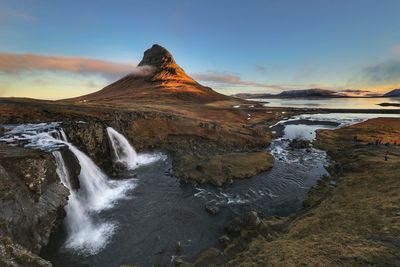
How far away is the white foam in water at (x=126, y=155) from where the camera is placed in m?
40.5

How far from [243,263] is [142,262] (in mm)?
7564

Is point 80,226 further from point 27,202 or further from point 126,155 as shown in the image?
point 126,155

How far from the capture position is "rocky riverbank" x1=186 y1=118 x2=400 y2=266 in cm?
1314

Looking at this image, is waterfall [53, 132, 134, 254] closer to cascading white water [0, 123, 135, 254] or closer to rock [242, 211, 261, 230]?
cascading white water [0, 123, 135, 254]

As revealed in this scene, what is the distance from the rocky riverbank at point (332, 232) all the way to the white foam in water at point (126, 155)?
23.8 m

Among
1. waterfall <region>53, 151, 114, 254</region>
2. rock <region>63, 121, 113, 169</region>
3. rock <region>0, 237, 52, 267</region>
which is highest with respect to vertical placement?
rock <region>63, 121, 113, 169</region>

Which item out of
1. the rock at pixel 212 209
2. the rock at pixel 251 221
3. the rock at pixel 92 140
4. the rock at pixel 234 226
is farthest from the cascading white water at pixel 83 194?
the rock at pixel 251 221

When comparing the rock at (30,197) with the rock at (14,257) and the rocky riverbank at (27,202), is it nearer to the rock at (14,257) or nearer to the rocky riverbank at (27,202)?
the rocky riverbank at (27,202)

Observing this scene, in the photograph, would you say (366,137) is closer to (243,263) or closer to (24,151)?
(243,263)

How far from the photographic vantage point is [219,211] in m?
24.9

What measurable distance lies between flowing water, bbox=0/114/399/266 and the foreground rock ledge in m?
1.39

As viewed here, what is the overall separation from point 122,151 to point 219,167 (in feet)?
58.6

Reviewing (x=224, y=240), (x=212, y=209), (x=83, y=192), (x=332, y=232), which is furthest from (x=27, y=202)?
(x=332, y=232)

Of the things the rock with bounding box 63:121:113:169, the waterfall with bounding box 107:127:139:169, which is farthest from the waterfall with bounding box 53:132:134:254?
the waterfall with bounding box 107:127:139:169
